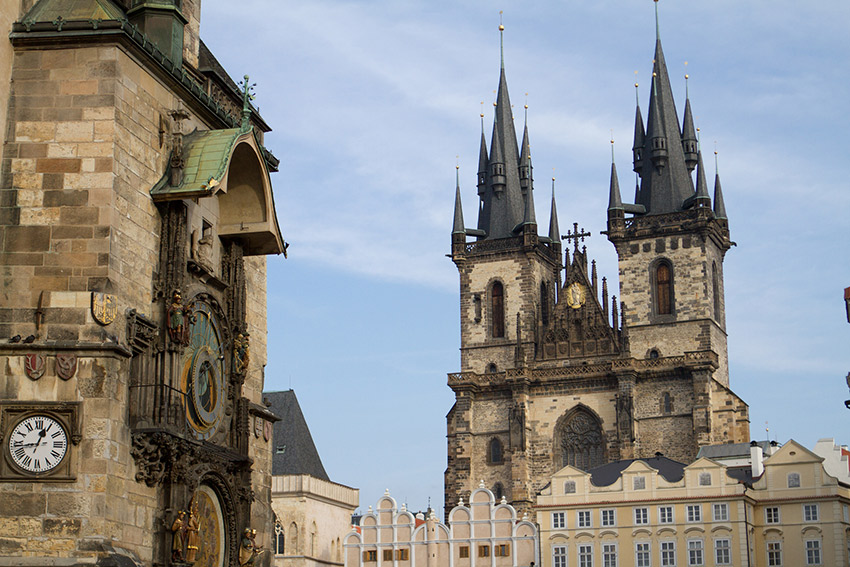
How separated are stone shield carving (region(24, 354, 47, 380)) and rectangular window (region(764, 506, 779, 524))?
4206 centimetres

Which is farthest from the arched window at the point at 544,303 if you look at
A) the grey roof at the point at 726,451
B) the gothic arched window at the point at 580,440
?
the grey roof at the point at 726,451

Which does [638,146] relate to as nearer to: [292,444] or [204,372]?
[292,444]

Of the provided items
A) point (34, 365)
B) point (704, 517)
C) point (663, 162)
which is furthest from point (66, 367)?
point (663, 162)

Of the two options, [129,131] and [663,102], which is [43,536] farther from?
[663,102]

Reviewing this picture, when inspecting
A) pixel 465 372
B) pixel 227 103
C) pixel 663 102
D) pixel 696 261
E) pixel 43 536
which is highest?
pixel 663 102

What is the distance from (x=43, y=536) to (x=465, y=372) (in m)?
56.5

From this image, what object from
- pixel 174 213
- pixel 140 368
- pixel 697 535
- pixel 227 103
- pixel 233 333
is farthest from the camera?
pixel 697 535

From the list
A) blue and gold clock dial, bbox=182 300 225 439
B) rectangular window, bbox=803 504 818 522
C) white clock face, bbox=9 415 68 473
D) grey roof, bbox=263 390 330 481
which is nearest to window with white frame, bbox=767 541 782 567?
rectangular window, bbox=803 504 818 522

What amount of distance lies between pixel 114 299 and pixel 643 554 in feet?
135

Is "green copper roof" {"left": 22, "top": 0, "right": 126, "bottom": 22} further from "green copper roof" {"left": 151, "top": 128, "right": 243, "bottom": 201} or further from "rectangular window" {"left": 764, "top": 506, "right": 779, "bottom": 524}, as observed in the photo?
"rectangular window" {"left": 764, "top": 506, "right": 779, "bottom": 524}

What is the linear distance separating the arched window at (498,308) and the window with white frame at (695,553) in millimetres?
21698

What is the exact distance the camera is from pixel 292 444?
175ft

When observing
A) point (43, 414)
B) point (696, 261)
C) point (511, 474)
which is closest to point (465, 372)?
point (511, 474)

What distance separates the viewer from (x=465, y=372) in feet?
226
